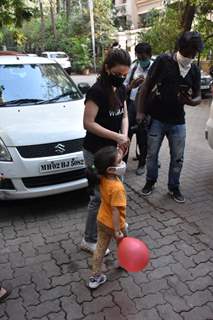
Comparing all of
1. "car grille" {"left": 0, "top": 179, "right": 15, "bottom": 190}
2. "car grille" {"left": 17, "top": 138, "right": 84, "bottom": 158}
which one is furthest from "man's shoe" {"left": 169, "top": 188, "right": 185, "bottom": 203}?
"car grille" {"left": 0, "top": 179, "right": 15, "bottom": 190}

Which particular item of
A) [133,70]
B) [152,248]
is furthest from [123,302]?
[133,70]

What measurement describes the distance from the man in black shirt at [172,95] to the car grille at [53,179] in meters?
0.91

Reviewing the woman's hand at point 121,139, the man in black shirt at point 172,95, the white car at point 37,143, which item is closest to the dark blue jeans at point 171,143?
the man in black shirt at point 172,95

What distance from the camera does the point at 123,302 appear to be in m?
2.82

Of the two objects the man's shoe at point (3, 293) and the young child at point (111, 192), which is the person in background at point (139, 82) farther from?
the man's shoe at point (3, 293)

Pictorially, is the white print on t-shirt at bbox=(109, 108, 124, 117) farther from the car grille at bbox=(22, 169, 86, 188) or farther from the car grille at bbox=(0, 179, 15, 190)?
the car grille at bbox=(0, 179, 15, 190)

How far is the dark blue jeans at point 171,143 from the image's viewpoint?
4.27 meters

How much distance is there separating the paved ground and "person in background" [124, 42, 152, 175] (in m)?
0.72

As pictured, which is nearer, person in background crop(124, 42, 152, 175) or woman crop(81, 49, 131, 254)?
woman crop(81, 49, 131, 254)

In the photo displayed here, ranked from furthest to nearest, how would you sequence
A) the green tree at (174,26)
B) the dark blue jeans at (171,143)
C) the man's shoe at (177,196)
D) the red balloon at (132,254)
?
the green tree at (174,26), the man's shoe at (177,196), the dark blue jeans at (171,143), the red balloon at (132,254)

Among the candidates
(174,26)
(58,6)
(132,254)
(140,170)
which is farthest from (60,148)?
(58,6)

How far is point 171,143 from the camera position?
436cm

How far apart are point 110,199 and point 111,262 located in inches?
36.0

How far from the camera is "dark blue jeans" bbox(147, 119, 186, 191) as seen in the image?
4273mm
